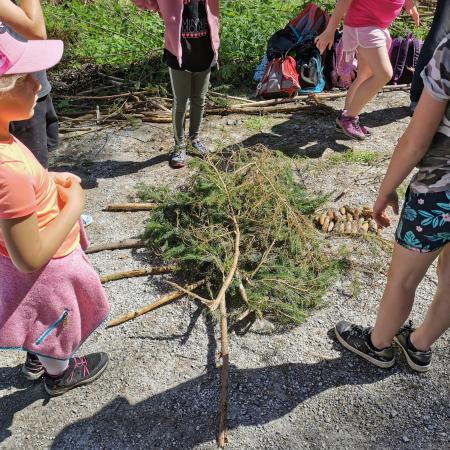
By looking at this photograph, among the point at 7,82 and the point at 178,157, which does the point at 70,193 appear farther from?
the point at 178,157

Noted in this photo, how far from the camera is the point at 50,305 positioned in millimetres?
2086

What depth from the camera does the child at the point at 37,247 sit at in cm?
165

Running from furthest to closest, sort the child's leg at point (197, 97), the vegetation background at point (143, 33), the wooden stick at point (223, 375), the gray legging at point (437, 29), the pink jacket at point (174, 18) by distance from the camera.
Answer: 1. the vegetation background at point (143, 33)
2. the child's leg at point (197, 97)
3. the pink jacket at point (174, 18)
4. the wooden stick at point (223, 375)
5. the gray legging at point (437, 29)

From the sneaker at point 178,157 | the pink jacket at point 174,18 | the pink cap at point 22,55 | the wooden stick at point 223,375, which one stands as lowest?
the wooden stick at point 223,375

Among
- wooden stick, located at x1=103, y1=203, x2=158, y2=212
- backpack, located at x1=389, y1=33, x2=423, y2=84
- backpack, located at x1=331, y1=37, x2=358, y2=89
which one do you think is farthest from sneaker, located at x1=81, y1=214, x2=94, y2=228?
backpack, located at x1=389, y1=33, x2=423, y2=84

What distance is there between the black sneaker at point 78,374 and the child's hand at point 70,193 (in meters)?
1.09

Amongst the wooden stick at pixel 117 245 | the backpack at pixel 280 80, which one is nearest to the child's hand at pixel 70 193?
the wooden stick at pixel 117 245

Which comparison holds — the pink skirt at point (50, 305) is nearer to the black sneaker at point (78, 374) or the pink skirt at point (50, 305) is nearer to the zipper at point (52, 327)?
the zipper at point (52, 327)

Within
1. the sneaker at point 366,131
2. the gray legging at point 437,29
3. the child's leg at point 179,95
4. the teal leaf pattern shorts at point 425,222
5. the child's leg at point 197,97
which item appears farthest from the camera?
the sneaker at point 366,131

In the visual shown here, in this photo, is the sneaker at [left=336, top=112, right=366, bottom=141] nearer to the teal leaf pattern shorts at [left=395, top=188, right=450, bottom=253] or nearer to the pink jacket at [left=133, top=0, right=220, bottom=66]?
the pink jacket at [left=133, top=0, right=220, bottom=66]

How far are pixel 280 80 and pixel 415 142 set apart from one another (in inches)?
158

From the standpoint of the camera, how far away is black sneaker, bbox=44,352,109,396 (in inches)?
103

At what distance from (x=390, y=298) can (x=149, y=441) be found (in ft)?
4.58

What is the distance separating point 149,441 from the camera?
243 cm
